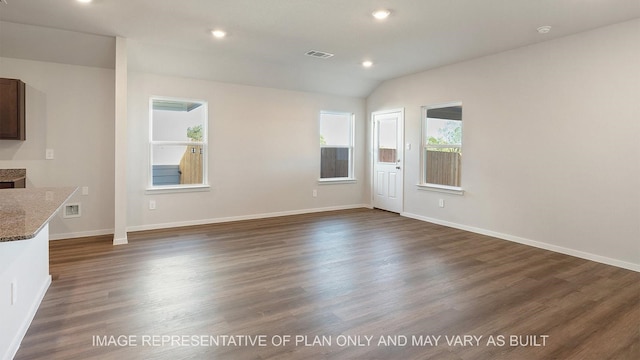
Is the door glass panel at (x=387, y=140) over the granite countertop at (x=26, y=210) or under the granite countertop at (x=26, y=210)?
over

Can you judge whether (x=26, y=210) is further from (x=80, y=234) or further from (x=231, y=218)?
(x=231, y=218)

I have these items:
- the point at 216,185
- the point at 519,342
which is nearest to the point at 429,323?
the point at 519,342

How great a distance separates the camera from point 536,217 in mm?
4465

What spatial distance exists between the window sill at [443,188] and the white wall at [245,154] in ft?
5.71

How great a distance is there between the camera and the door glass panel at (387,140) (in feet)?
22.0

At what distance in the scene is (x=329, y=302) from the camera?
2740 millimetres

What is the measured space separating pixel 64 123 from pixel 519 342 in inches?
222

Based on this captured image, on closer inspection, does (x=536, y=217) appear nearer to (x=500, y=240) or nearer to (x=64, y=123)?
(x=500, y=240)

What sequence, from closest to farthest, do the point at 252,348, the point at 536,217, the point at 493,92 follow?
1. the point at 252,348
2. the point at 536,217
3. the point at 493,92

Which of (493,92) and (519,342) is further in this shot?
(493,92)

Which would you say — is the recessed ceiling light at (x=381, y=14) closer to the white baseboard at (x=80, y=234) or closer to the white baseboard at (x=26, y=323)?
the white baseboard at (x=26, y=323)

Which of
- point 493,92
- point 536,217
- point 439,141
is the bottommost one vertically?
point 536,217

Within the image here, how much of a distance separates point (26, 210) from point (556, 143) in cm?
512

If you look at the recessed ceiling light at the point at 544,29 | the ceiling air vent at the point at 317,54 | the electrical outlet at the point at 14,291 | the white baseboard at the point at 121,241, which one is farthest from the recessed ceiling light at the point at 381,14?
the white baseboard at the point at 121,241
